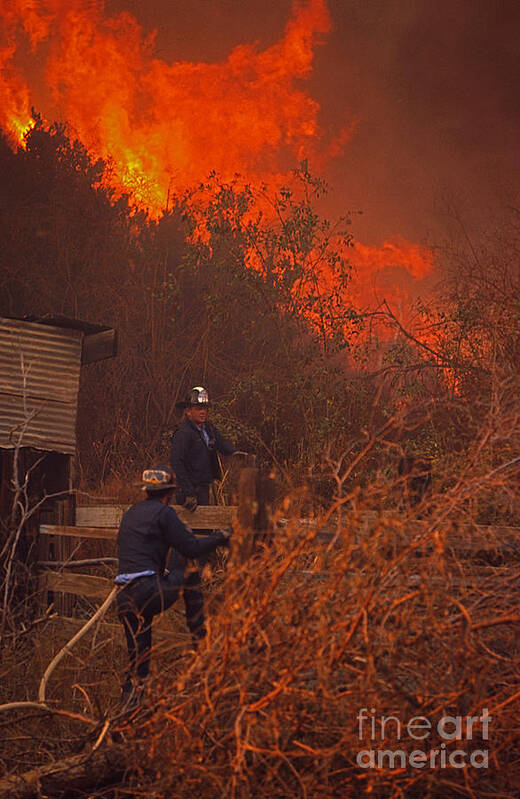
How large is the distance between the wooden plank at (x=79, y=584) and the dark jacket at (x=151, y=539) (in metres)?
2.17

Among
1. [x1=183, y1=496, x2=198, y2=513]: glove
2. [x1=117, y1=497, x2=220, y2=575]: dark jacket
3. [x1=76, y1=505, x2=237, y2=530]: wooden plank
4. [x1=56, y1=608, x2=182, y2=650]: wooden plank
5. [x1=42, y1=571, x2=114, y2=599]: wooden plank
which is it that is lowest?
[x1=56, y1=608, x2=182, y2=650]: wooden plank

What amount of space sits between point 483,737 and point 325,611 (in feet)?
3.52

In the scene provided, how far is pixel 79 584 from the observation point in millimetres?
8328

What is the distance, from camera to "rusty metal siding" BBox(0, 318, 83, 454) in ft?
37.6

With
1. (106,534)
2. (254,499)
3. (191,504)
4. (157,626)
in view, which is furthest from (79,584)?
(254,499)

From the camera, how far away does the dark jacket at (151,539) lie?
5883 mm

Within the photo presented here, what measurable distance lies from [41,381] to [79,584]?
4.35 metres

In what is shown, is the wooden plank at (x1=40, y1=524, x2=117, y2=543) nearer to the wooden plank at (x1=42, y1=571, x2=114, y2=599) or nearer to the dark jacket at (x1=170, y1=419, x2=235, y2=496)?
the wooden plank at (x1=42, y1=571, x2=114, y2=599)

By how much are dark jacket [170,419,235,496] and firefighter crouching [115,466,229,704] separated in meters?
3.03

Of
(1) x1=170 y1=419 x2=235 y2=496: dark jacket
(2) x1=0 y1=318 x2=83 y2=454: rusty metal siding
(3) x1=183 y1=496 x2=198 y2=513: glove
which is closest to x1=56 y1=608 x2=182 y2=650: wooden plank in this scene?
(3) x1=183 y1=496 x2=198 y2=513: glove

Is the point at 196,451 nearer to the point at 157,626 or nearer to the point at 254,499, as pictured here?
the point at 157,626

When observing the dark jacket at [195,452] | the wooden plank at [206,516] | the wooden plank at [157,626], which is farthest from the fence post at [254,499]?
the dark jacket at [195,452]

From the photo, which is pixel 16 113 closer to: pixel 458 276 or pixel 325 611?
pixel 458 276

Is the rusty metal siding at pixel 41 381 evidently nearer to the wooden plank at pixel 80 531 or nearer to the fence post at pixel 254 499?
the wooden plank at pixel 80 531
